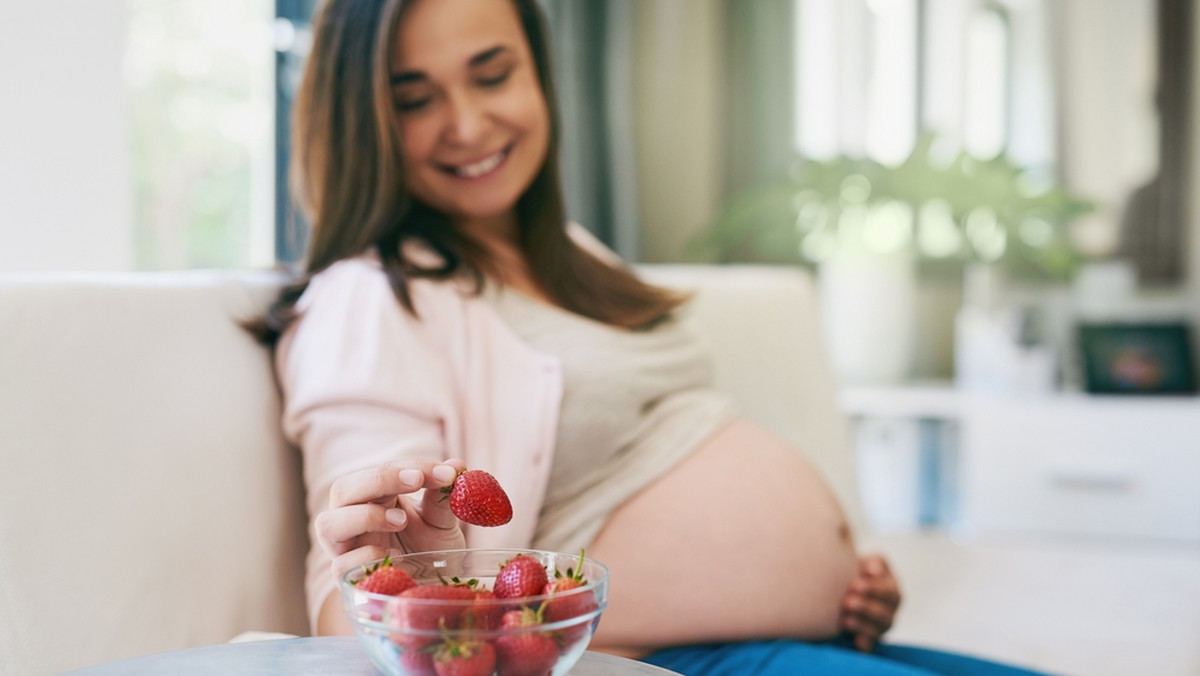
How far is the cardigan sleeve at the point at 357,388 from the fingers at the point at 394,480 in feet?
0.74

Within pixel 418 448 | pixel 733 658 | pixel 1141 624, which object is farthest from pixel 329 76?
pixel 1141 624

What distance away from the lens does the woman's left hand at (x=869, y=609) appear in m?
1.06

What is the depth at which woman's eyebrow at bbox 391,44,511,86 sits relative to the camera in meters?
1.06

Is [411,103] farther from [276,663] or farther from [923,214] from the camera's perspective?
[923,214]

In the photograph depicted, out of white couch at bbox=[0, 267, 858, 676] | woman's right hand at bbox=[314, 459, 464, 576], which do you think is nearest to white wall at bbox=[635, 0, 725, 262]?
white couch at bbox=[0, 267, 858, 676]

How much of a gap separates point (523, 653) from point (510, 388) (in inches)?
20.9

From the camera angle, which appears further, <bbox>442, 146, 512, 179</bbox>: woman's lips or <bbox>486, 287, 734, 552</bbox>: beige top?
<bbox>442, 146, 512, 179</bbox>: woman's lips

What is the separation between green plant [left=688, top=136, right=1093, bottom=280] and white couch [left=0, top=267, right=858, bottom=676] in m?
2.06

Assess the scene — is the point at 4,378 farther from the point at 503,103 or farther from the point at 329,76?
the point at 503,103

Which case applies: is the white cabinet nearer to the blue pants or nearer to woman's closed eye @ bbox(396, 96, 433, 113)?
the blue pants

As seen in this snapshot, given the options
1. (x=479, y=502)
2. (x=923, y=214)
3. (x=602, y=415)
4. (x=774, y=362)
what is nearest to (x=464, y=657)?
(x=479, y=502)

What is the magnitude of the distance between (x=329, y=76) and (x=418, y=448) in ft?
1.42

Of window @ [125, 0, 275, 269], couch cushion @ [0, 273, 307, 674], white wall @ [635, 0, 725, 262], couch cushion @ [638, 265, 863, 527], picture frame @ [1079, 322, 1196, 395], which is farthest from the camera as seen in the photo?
white wall @ [635, 0, 725, 262]

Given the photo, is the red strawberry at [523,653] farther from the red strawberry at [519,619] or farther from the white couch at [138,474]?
the white couch at [138,474]
